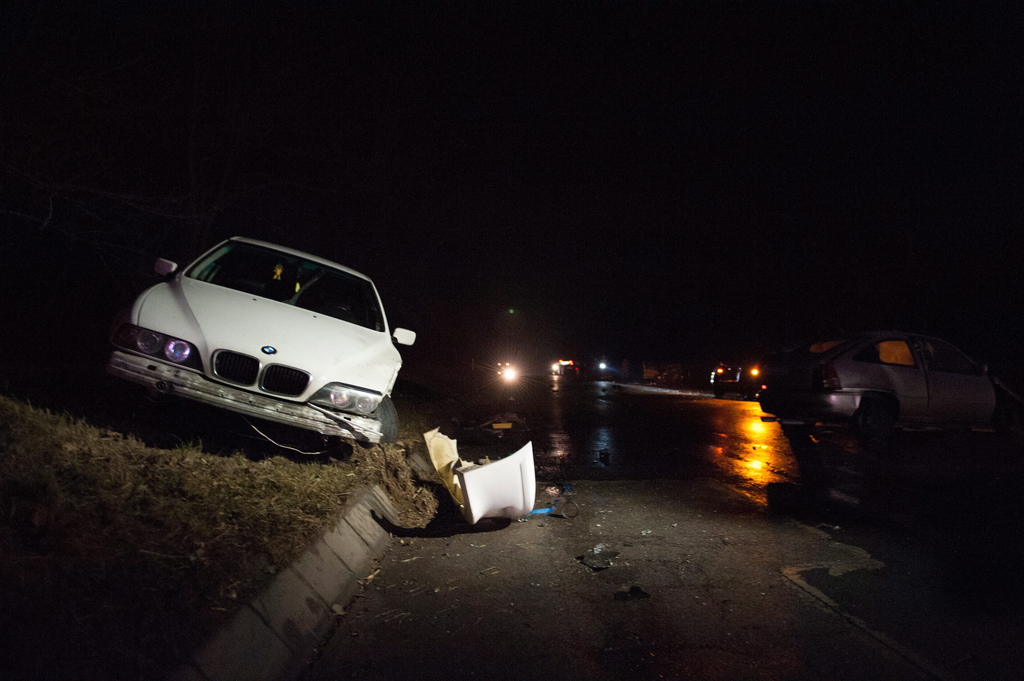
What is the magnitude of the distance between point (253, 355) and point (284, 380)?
0.31m

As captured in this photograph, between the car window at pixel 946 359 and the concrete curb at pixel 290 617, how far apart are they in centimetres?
909

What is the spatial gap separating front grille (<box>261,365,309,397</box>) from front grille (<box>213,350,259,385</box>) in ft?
0.34

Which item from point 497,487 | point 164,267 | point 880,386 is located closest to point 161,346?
point 164,267

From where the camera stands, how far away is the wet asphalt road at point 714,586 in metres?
2.92

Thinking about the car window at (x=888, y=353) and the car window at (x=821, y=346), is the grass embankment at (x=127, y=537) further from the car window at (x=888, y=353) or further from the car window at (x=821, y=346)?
the car window at (x=888, y=353)

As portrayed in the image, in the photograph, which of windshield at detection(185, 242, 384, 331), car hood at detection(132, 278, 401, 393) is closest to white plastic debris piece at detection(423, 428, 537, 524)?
car hood at detection(132, 278, 401, 393)

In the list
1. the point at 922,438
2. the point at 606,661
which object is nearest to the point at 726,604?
the point at 606,661

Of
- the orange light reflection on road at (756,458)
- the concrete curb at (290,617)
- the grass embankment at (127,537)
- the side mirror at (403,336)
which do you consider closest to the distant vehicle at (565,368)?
the orange light reflection on road at (756,458)

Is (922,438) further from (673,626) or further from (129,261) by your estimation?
(129,261)

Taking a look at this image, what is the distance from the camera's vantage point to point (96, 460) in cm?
A: 397

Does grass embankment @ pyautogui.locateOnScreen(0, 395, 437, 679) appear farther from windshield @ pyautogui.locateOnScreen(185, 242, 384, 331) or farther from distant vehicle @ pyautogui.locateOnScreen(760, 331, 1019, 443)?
distant vehicle @ pyautogui.locateOnScreen(760, 331, 1019, 443)

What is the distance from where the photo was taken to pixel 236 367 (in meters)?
4.64

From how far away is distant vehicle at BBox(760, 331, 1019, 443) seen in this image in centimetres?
861

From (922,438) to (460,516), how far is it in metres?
8.91
